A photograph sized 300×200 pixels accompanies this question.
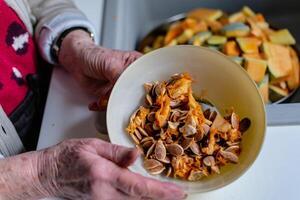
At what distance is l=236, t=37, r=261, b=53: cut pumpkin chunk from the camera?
911 mm

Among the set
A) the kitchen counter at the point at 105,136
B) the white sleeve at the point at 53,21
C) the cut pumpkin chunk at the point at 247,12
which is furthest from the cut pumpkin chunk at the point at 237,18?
the white sleeve at the point at 53,21

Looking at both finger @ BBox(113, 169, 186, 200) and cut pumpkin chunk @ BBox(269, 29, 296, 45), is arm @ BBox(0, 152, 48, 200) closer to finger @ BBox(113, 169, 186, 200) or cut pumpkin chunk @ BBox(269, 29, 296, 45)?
finger @ BBox(113, 169, 186, 200)

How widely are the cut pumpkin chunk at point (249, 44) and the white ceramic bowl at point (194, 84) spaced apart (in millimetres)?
279

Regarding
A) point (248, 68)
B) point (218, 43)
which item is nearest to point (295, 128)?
point (248, 68)

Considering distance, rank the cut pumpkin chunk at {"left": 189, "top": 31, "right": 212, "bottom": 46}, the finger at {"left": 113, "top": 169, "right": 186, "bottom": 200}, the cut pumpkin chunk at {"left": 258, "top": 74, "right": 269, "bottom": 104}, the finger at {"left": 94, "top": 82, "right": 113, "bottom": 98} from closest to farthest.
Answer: the finger at {"left": 113, "top": 169, "right": 186, "bottom": 200} → the finger at {"left": 94, "top": 82, "right": 113, "bottom": 98} → the cut pumpkin chunk at {"left": 258, "top": 74, "right": 269, "bottom": 104} → the cut pumpkin chunk at {"left": 189, "top": 31, "right": 212, "bottom": 46}

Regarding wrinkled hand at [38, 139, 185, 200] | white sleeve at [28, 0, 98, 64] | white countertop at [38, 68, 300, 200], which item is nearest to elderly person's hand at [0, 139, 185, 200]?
wrinkled hand at [38, 139, 185, 200]

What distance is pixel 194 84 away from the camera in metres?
0.68

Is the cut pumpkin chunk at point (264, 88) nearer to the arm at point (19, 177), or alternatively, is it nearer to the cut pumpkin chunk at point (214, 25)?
the cut pumpkin chunk at point (214, 25)

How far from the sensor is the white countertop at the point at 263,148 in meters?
0.61

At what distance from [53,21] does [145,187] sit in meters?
0.40

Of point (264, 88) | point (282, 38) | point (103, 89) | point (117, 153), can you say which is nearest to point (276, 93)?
point (264, 88)

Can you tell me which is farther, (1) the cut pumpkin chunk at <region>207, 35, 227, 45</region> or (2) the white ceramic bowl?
(1) the cut pumpkin chunk at <region>207, 35, 227, 45</region>

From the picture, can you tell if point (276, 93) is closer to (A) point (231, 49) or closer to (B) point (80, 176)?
(A) point (231, 49)

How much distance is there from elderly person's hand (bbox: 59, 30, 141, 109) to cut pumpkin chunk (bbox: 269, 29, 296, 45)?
40 cm
